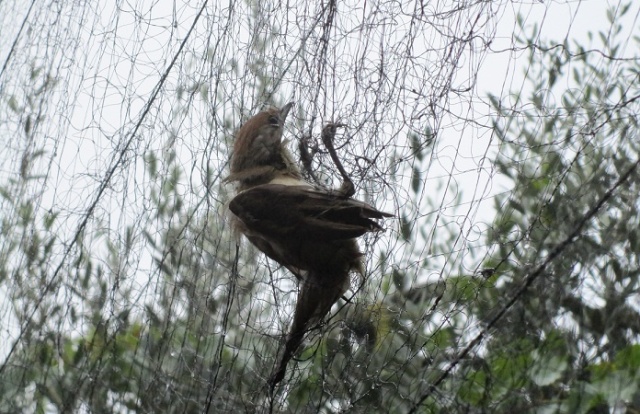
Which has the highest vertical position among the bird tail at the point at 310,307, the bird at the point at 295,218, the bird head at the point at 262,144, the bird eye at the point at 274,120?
the bird eye at the point at 274,120

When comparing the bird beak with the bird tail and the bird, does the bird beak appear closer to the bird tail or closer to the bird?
the bird

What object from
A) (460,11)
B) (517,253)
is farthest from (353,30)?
(517,253)

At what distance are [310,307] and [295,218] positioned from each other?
24 cm

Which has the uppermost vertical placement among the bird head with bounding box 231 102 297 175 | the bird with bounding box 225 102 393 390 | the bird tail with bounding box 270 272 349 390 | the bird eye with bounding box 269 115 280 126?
the bird eye with bounding box 269 115 280 126

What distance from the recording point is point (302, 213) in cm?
296

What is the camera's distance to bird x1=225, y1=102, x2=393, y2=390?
2.92m

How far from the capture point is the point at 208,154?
3289 millimetres

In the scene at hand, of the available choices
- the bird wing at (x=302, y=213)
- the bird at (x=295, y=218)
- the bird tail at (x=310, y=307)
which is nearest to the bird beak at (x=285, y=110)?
the bird at (x=295, y=218)

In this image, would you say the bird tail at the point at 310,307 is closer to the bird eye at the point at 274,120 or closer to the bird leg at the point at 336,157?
the bird leg at the point at 336,157

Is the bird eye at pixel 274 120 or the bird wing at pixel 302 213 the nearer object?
the bird wing at pixel 302 213

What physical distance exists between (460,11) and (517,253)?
2.01ft

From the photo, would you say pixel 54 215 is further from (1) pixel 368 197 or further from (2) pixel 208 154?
(1) pixel 368 197

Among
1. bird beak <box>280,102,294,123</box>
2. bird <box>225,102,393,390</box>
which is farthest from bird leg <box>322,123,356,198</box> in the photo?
bird beak <box>280,102,294,123</box>

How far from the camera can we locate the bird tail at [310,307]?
9.93 ft
